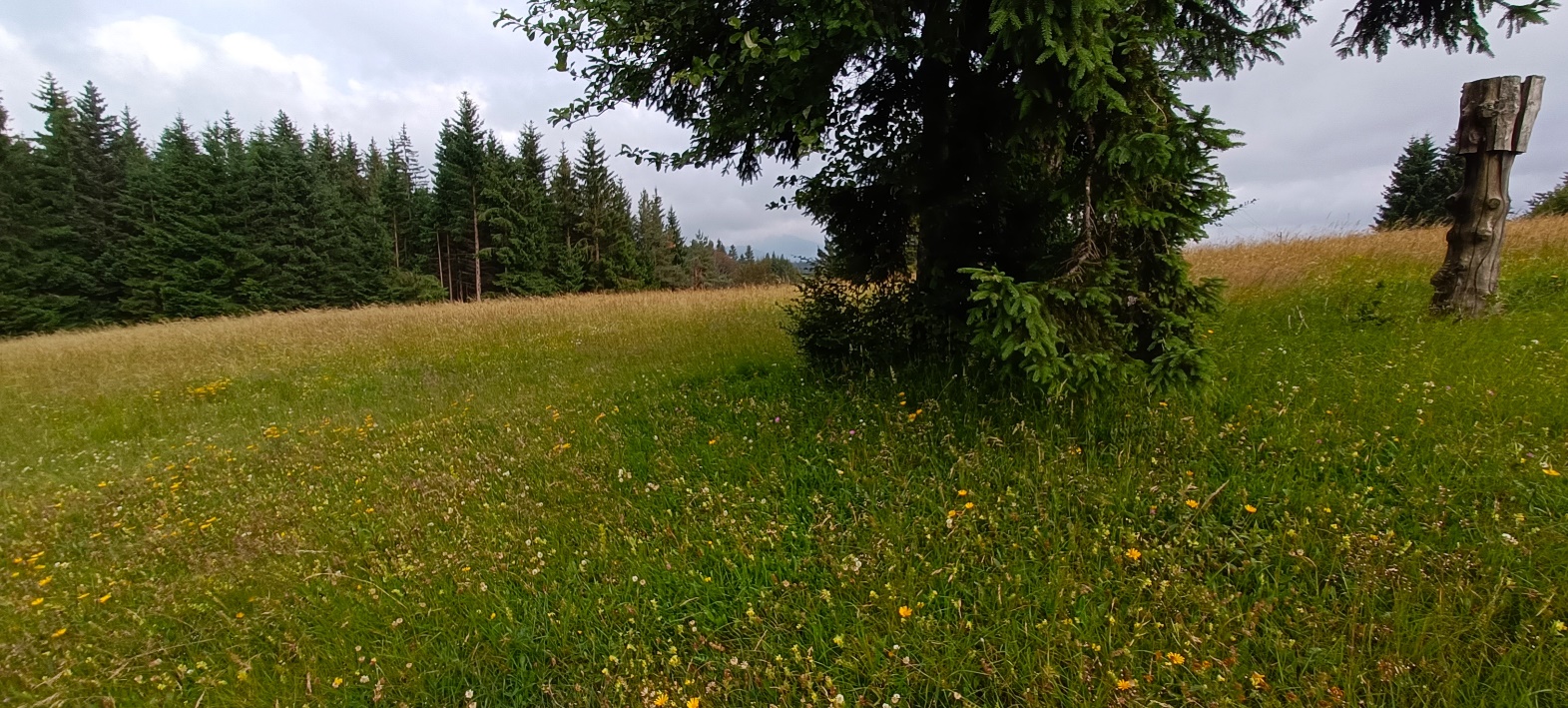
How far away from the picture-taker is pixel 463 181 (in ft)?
116

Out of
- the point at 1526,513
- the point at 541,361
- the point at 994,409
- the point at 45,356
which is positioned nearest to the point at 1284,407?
the point at 1526,513

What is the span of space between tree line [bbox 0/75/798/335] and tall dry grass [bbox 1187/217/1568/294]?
2664 cm

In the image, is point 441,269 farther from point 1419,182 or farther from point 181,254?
point 1419,182

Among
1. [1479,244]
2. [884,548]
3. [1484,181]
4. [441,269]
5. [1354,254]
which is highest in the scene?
[441,269]

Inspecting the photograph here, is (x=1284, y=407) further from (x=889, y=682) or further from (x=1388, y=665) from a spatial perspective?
(x=889, y=682)

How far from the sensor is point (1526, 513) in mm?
2268

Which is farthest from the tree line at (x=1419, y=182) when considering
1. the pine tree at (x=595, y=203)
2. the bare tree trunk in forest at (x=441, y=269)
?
the bare tree trunk in forest at (x=441, y=269)

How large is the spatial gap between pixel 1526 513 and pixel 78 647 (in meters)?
6.32

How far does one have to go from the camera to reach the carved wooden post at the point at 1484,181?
448cm

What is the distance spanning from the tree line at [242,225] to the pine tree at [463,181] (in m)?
0.10

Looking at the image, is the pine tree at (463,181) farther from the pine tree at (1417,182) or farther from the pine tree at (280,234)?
the pine tree at (1417,182)

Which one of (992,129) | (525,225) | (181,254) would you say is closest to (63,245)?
(181,254)

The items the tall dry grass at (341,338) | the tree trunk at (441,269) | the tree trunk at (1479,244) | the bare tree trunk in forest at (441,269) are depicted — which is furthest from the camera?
the tree trunk at (441,269)

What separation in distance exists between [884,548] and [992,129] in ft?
9.79
